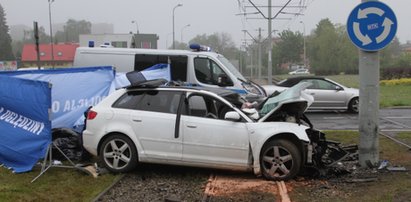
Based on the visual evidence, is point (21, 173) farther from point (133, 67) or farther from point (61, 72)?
point (133, 67)

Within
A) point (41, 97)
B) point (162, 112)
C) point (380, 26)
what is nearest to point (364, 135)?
point (380, 26)

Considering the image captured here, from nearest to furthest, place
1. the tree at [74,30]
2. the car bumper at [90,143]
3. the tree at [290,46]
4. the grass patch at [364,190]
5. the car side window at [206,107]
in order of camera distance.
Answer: the grass patch at [364,190] < the car side window at [206,107] < the car bumper at [90,143] < the tree at [290,46] < the tree at [74,30]

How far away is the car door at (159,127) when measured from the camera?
7914mm

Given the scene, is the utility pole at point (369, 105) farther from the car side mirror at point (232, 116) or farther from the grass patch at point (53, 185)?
the grass patch at point (53, 185)

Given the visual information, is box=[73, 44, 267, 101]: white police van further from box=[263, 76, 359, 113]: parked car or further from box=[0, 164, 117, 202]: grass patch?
box=[0, 164, 117, 202]: grass patch

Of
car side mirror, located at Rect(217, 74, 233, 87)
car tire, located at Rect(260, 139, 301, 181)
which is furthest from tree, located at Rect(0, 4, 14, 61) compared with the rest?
car tire, located at Rect(260, 139, 301, 181)

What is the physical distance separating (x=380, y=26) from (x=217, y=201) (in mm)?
3775

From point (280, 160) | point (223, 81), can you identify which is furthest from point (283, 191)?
point (223, 81)

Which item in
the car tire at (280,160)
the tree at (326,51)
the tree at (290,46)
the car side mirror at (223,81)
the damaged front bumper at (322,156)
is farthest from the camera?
the tree at (290,46)

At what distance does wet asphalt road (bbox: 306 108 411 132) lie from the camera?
14077 millimetres

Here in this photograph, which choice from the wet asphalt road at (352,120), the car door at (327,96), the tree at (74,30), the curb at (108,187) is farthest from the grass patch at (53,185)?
the tree at (74,30)

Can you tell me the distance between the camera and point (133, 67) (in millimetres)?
14438

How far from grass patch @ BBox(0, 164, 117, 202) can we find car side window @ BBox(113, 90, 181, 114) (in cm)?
119

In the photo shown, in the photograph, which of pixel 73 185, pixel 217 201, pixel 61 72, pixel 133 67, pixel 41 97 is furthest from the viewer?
pixel 133 67
